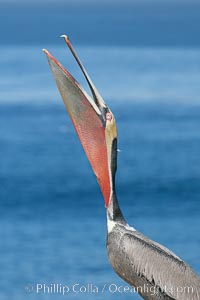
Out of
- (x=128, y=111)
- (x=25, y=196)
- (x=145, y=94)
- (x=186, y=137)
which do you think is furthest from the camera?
Result: (x=145, y=94)

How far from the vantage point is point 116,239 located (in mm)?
3869

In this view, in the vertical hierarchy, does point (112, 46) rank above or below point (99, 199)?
above

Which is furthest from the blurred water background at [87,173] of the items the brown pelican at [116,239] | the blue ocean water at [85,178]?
the brown pelican at [116,239]

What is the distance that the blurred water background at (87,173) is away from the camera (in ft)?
27.7

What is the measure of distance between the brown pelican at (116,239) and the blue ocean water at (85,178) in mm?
3353

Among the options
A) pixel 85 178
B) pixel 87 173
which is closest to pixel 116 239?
pixel 85 178

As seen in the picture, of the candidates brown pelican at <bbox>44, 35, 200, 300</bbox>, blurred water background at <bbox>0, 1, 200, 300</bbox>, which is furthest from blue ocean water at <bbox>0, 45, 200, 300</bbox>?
brown pelican at <bbox>44, 35, 200, 300</bbox>

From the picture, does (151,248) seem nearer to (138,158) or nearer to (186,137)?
(138,158)

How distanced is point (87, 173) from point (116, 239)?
1024 cm

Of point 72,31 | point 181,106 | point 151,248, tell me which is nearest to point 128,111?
point 181,106

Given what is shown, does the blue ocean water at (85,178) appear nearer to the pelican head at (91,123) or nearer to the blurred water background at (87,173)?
the blurred water background at (87,173)

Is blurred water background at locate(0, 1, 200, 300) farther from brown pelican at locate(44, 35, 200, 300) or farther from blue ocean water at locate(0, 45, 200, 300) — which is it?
brown pelican at locate(44, 35, 200, 300)

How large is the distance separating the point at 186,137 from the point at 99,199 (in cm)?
525

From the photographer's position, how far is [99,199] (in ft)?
39.4
